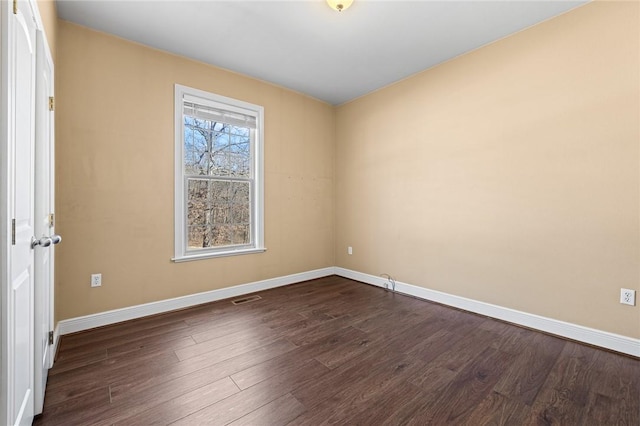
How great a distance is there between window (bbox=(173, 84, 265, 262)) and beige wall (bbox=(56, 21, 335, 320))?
106 mm

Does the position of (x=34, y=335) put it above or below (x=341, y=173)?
below

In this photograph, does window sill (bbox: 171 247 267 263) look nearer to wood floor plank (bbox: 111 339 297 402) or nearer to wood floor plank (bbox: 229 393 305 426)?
wood floor plank (bbox: 111 339 297 402)

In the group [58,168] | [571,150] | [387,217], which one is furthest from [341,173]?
[58,168]

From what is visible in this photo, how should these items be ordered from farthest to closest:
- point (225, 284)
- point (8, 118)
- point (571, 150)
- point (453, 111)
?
point (225, 284) < point (453, 111) < point (571, 150) < point (8, 118)

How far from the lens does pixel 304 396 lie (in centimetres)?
166

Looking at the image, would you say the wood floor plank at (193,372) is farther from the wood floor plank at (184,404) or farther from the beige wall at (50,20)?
the beige wall at (50,20)

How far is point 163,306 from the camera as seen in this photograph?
2949 mm

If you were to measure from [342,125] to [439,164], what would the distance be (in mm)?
1791

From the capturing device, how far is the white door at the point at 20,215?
1040 millimetres

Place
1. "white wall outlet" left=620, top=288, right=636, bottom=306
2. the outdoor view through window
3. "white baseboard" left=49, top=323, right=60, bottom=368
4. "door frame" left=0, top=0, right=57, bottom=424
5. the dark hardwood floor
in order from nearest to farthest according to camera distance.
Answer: "door frame" left=0, top=0, right=57, bottom=424
the dark hardwood floor
"white baseboard" left=49, top=323, right=60, bottom=368
"white wall outlet" left=620, top=288, right=636, bottom=306
the outdoor view through window

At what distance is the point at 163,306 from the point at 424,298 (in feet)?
9.60

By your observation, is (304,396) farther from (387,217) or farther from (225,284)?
(387,217)

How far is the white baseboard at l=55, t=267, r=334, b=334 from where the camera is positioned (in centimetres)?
250

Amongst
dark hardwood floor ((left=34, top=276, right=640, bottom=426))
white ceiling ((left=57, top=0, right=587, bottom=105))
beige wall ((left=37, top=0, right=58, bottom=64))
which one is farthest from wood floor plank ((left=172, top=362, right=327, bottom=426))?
white ceiling ((left=57, top=0, right=587, bottom=105))
